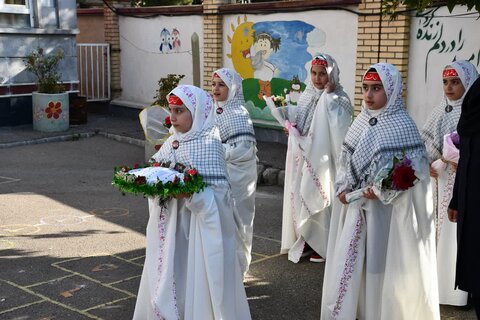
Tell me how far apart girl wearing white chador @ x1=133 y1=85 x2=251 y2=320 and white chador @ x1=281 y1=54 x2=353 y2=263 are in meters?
2.18

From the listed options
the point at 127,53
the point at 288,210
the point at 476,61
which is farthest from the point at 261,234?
the point at 127,53

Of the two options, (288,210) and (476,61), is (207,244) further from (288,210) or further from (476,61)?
(476,61)

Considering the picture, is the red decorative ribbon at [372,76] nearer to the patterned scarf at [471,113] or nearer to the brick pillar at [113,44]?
the patterned scarf at [471,113]

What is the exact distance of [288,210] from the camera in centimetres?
696

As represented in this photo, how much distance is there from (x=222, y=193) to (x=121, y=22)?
1263 cm

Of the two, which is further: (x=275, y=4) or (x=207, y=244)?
(x=275, y=4)

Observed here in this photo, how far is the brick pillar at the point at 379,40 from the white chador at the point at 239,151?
4.95m

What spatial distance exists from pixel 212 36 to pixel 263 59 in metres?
1.44

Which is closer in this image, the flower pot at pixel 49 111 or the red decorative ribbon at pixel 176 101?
the red decorative ribbon at pixel 176 101

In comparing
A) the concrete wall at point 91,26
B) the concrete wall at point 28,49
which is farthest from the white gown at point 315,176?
the concrete wall at point 91,26

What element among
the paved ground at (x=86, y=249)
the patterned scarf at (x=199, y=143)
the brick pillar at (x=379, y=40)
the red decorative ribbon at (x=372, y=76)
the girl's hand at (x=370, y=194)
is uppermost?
the brick pillar at (x=379, y=40)

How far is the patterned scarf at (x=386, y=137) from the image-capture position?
4.78 m

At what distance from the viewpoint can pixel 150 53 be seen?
15.7 meters

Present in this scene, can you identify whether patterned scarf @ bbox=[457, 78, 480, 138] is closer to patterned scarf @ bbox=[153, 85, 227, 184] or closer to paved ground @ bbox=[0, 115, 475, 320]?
patterned scarf @ bbox=[153, 85, 227, 184]
